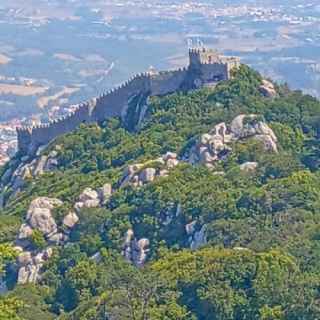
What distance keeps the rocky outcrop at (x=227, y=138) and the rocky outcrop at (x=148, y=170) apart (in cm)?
97

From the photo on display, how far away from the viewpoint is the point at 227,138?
6075 cm

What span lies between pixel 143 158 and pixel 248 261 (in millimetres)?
19035

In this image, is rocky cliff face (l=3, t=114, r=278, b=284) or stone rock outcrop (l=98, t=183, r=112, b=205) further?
stone rock outcrop (l=98, t=183, r=112, b=205)

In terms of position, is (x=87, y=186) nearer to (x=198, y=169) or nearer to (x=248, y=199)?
(x=198, y=169)

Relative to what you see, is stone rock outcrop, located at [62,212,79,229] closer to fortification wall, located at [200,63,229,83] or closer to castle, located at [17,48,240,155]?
castle, located at [17,48,240,155]

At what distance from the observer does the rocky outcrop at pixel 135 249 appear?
5313cm

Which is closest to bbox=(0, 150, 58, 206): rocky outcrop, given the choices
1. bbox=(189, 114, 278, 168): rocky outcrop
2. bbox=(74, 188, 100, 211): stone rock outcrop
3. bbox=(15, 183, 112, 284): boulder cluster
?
bbox=(74, 188, 100, 211): stone rock outcrop

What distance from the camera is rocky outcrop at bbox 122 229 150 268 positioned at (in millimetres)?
53134

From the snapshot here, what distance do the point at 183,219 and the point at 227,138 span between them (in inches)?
289

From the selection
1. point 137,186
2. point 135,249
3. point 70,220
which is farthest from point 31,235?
point 137,186

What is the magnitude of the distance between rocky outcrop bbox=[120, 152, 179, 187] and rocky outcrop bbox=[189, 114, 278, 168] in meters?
0.97

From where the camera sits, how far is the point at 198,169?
5900cm

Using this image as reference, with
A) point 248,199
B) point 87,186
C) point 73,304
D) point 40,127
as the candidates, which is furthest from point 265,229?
point 40,127

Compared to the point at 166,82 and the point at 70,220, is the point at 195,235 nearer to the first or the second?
the point at 70,220
